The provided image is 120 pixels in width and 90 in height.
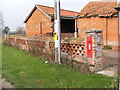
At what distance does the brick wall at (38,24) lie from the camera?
19.9 m

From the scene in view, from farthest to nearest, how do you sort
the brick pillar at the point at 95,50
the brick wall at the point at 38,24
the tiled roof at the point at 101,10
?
the brick wall at the point at 38,24 < the tiled roof at the point at 101,10 < the brick pillar at the point at 95,50

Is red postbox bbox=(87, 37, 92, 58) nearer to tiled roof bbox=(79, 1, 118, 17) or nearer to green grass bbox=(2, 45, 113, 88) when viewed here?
green grass bbox=(2, 45, 113, 88)

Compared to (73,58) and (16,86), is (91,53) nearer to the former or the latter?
(73,58)

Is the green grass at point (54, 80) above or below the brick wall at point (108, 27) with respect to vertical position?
below

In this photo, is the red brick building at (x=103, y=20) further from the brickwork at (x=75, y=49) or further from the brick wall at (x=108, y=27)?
the brickwork at (x=75, y=49)

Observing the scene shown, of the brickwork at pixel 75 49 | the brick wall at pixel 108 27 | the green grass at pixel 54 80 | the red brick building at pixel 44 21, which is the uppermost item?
the red brick building at pixel 44 21

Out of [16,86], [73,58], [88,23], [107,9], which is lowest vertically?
[16,86]

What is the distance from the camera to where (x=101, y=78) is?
16.2 feet

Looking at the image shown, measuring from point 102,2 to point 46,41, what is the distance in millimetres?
11287

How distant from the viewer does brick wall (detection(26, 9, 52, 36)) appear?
1991 cm

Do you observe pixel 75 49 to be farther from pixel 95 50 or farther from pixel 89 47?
pixel 95 50

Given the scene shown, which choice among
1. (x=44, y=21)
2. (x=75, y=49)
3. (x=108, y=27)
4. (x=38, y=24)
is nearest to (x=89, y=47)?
(x=75, y=49)

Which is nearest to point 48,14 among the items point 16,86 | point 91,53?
point 91,53

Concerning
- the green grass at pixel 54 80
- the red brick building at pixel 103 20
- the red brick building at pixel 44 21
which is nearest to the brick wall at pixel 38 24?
the red brick building at pixel 44 21
